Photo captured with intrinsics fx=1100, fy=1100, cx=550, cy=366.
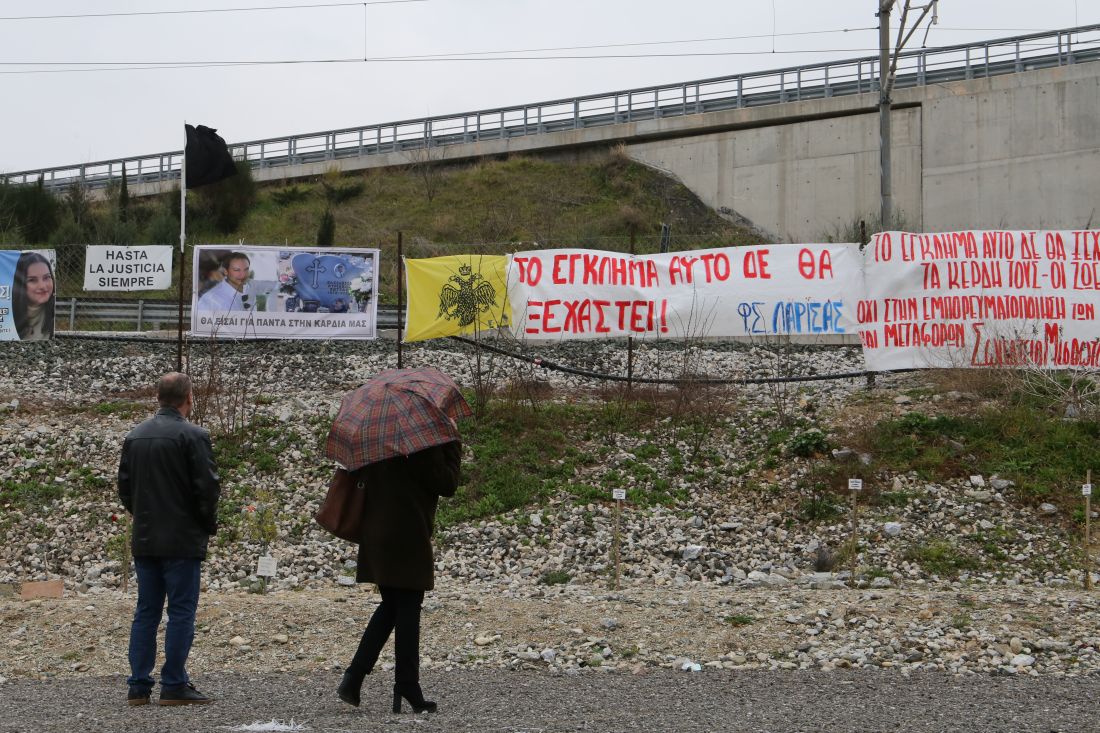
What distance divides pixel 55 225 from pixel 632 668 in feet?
99.6

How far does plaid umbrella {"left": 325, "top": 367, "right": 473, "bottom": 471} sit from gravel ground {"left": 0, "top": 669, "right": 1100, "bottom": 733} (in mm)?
1294

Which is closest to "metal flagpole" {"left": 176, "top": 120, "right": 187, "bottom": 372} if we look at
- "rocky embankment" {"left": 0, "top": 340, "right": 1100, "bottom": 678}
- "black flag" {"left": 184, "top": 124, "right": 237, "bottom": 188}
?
"black flag" {"left": 184, "top": 124, "right": 237, "bottom": 188}

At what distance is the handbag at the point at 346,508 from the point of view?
548cm

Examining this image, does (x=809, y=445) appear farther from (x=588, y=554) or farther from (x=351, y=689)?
(x=351, y=689)

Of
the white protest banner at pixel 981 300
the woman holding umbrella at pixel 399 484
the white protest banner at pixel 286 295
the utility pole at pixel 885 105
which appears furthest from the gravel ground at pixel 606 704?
the utility pole at pixel 885 105

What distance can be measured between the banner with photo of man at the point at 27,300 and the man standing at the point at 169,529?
35.5 feet

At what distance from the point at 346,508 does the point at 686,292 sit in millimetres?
9582

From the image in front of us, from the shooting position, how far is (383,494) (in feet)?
17.7

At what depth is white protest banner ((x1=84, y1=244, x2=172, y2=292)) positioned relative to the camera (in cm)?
1656

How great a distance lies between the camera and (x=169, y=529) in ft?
18.9

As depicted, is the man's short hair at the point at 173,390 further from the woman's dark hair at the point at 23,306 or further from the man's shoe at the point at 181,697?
the woman's dark hair at the point at 23,306

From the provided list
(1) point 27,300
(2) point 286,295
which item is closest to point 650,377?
(2) point 286,295

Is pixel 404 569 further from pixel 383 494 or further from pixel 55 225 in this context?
pixel 55 225

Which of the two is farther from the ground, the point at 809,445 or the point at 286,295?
the point at 286,295
